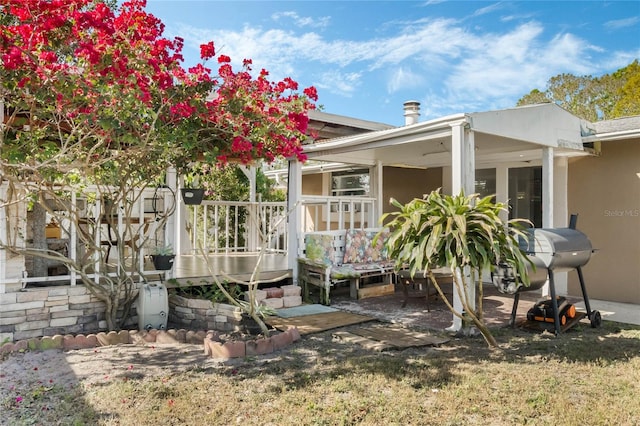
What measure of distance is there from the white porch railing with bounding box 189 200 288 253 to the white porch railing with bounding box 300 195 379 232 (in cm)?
73

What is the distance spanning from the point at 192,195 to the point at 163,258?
88cm

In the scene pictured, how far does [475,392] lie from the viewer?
3.44 metres

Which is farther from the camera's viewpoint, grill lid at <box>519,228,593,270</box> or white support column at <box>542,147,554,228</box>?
white support column at <box>542,147,554,228</box>

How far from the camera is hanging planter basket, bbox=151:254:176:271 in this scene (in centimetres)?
583

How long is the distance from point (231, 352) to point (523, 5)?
32.6 ft

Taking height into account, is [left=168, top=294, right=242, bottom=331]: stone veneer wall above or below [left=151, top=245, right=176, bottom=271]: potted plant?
below

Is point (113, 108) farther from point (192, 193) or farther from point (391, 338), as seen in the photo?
point (391, 338)

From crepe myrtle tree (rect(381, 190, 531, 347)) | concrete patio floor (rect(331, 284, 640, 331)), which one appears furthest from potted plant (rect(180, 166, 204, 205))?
crepe myrtle tree (rect(381, 190, 531, 347))

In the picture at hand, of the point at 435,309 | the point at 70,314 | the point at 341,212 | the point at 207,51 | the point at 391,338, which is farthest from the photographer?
the point at 341,212

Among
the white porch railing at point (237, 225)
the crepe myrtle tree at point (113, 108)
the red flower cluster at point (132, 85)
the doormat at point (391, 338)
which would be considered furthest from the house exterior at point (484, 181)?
the doormat at point (391, 338)

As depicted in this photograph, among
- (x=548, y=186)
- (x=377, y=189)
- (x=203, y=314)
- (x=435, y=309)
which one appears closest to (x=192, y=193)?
(x=203, y=314)

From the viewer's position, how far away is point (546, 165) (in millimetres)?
6711

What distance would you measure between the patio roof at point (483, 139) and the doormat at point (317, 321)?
2258 mm

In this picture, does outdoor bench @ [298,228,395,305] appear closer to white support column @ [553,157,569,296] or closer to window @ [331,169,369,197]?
window @ [331,169,369,197]
